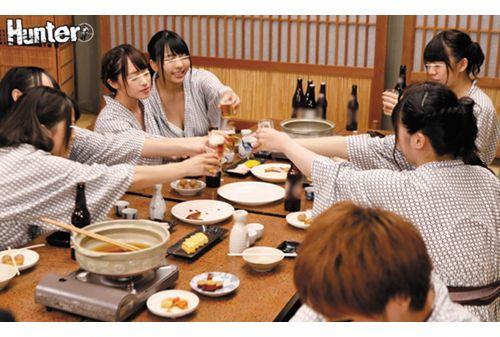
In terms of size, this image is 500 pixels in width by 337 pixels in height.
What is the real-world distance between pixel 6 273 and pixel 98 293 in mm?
414

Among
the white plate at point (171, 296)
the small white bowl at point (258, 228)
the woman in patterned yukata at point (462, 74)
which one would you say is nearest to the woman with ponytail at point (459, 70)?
the woman in patterned yukata at point (462, 74)

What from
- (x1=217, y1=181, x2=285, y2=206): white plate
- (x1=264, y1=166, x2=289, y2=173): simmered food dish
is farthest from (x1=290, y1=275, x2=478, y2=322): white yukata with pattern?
(x1=264, y1=166, x2=289, y2=173): simmered food dish

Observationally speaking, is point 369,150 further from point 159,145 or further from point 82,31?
point 82,31

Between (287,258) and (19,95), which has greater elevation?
(19,95)

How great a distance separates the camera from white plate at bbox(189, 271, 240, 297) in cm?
220

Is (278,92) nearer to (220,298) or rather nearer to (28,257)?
(28,257)

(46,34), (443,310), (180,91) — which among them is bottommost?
(443,310)

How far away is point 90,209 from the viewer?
105 inches

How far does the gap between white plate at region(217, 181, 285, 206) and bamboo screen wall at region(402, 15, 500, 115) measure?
3.00 m

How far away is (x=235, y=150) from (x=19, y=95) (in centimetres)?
137

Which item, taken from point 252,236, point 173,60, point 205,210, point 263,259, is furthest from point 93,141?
point 263,259

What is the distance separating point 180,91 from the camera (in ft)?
13.7

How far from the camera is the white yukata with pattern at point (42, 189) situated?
8.38 feet
